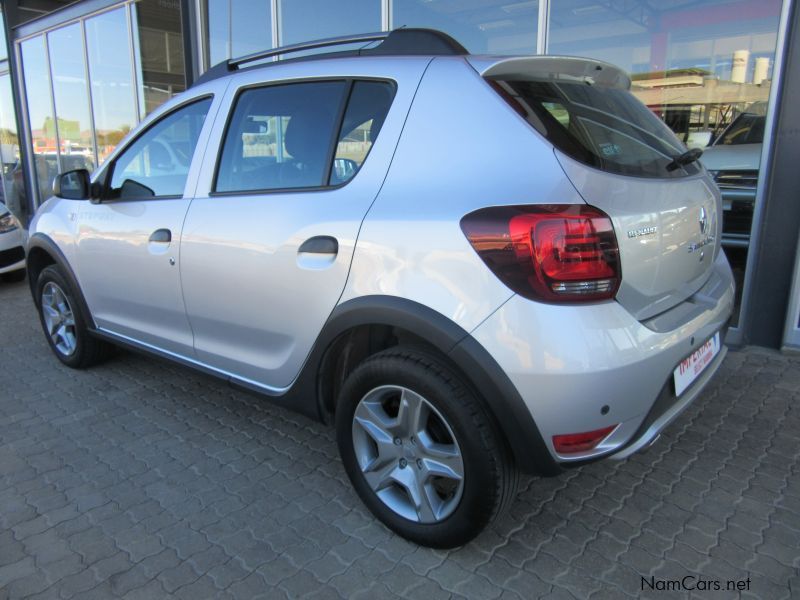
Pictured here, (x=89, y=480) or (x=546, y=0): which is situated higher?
(x=546, y=0)

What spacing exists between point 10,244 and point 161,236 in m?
5.19

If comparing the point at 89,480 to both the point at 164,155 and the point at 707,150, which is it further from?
the point at 707,150

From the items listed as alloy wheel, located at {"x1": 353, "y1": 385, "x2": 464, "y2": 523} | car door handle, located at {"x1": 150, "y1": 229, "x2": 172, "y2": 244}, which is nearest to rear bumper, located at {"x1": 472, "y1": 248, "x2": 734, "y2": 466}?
alloy wheel, located at {"x1": 353, "y1": 385, "x2": 464, "y2": 523}

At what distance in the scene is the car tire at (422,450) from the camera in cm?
191

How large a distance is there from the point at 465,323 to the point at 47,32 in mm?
11246

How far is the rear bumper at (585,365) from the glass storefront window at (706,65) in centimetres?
276

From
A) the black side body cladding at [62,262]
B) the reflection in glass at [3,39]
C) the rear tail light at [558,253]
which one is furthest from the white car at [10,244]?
the rear tail light at [558,253]

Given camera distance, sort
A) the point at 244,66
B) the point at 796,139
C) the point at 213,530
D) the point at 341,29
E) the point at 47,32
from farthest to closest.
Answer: the point at 47,32, the point at 341,29, the point at 796,139, the point at 244,66, the point at 213,530

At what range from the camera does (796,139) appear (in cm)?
389

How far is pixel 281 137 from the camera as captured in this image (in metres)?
2.65

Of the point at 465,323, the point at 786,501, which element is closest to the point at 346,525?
the point at 465,323

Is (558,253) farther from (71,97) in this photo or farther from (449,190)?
(71,97)

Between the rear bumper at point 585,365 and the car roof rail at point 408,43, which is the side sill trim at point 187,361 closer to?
the rear bumper at point 585,365

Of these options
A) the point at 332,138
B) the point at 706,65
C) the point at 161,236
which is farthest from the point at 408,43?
the point at 706,65
